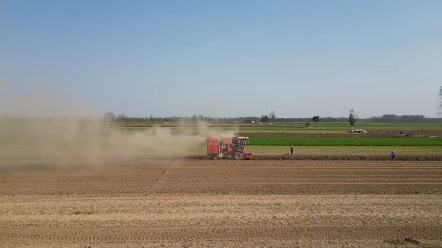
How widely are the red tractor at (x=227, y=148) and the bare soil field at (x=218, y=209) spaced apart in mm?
10490

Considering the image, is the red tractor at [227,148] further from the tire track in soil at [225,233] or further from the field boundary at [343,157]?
the tire track in soil at [225,233]

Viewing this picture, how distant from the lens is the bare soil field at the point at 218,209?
1355 centimetres

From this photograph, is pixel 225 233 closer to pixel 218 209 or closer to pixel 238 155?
pixel 218 209

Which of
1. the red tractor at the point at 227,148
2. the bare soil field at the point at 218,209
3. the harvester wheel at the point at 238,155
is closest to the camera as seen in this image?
the bare soil field at the point at 218,209

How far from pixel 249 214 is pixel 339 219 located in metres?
3.97

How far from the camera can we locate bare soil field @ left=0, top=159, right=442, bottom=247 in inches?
534

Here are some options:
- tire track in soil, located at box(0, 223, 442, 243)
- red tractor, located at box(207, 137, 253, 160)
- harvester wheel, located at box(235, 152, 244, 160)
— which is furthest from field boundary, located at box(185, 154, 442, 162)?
tire track in soil, located at box(0, 223, 442, 243)

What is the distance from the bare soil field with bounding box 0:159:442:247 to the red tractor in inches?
413

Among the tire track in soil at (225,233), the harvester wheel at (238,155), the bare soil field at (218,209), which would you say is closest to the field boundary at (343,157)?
the harvester wheel at (238,155)

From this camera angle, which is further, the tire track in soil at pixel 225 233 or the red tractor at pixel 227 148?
the red tractor at pixel 227 148

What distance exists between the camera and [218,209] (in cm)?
1762

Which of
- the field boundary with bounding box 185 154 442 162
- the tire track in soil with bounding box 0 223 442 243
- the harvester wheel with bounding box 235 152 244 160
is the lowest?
the field boundary with bounding box 185 154 442 162

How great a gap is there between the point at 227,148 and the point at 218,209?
24.0 m

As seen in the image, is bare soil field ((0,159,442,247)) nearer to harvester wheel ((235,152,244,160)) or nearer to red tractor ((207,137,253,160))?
harvester wheel ((235,152,244,160))
